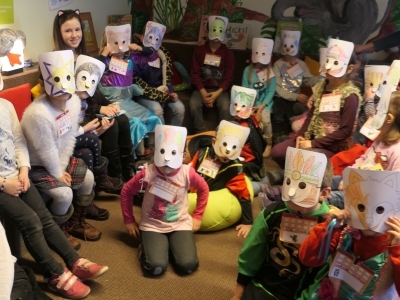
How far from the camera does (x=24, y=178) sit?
6.37 ft

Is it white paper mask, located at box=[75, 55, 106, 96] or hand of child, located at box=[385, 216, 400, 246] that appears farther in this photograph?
white paper mask, located at box=[75, 55, 106, 96]

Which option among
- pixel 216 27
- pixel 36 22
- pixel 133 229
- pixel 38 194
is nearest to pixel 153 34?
pixel 216 27

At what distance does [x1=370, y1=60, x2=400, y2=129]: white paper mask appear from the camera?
85.3 inches

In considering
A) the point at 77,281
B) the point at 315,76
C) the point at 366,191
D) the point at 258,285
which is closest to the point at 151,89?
the point at 315,76

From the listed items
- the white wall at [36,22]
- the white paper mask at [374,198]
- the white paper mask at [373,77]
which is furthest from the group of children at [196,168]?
the white wall at [36,22]

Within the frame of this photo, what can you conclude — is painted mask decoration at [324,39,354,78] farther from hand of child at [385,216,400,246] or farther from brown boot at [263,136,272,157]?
hand of child at [385,216,400,246]

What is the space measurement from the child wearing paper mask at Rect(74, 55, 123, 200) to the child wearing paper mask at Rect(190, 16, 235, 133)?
3.62 ft

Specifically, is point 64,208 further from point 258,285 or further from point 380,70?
point 380,70

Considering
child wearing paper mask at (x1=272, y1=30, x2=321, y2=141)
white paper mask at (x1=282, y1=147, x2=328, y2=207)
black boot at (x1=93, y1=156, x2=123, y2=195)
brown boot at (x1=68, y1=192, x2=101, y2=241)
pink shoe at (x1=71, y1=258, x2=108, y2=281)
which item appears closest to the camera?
white paper mask at (x1=282, y1=147, x2=328, y2=207)

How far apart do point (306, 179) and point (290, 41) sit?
2.31m

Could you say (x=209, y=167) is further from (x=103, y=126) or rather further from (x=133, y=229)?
(x=103, y=126)

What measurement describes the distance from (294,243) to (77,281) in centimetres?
98

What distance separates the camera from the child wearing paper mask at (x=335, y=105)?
105 inches

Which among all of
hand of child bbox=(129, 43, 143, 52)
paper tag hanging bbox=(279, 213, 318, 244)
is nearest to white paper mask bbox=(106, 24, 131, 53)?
hand of child bbox=(129, 43, 143, 52)
